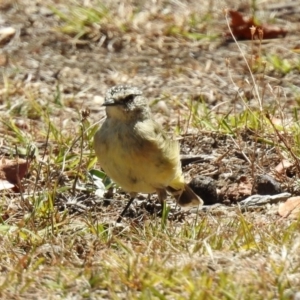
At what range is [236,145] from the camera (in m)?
7.19

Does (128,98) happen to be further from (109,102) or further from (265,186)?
(265,186)

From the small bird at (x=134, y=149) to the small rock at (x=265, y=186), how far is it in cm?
41

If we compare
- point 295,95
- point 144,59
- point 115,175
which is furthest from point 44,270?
point 144,59

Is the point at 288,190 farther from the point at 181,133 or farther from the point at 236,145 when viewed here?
the point at 181,133

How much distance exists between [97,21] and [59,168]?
9.65 feet

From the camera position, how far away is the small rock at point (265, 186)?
6.64m

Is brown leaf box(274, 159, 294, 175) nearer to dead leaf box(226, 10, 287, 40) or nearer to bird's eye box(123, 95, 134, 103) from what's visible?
bird's eye box(123, 95, 134, 103)

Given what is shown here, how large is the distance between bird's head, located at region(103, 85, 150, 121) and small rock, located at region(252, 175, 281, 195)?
940 millimetres

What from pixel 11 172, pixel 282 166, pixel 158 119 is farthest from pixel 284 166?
pixel 11 172

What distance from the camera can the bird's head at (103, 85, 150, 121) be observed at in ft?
21.2

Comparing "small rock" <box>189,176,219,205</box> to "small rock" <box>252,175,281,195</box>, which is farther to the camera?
"small rock" <box>189,176,219,205</box>

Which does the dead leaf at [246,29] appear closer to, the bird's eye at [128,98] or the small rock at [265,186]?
the small rock at [265,186]

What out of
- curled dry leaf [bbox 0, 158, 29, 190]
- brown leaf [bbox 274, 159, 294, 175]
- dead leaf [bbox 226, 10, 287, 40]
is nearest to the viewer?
curled dry leaf [bbox 0, 158, 29, 190]

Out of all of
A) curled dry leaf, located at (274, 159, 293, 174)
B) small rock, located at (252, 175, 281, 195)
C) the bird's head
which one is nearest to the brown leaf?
curled dry leaf, located at (274, 159, 293, 174)
